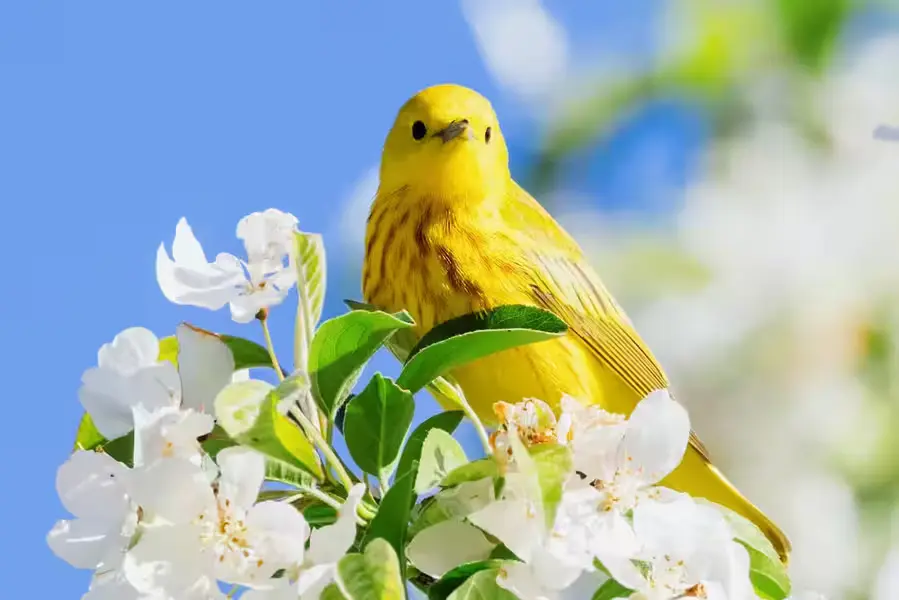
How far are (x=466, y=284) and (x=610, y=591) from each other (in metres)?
1.19

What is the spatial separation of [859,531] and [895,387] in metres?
0.38

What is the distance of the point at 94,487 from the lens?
1139 millimetres

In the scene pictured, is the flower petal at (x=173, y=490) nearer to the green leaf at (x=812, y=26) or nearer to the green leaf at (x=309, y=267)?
the green leaf at (x=309, y=267)

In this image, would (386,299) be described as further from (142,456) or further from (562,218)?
(142,456)

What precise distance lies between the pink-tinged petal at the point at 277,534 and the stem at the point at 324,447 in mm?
135

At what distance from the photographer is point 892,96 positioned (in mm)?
3510

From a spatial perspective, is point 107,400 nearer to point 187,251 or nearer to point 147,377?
point 147,377

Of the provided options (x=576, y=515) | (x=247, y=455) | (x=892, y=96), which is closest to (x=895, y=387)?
(x=892, y=96)

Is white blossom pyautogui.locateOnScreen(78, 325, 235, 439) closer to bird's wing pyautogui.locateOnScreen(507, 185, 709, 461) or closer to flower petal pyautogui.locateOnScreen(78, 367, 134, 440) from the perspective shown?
flower petal pyautogui.locateOnScreen(78, 367, 134, 440)

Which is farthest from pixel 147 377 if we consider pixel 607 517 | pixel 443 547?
pixel 607 517

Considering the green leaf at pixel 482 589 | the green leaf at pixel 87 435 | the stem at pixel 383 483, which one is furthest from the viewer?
the green leaf at pixel 87 435

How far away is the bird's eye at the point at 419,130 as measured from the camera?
8.47ft

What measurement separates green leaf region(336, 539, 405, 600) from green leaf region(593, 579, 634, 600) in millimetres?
251

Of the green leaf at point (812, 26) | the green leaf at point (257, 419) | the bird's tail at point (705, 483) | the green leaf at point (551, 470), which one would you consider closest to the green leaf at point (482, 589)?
the green leaf at point (551, 470)
